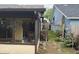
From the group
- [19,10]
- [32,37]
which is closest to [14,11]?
[19,10]

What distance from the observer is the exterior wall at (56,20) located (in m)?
1.89

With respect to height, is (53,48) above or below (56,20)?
below

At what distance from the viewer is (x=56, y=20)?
1.96 meters

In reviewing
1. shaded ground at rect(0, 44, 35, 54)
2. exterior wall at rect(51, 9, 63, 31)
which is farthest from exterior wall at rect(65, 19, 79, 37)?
shaded ground at rect(0, 44, 35, 54)

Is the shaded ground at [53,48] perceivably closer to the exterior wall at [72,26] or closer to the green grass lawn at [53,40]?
the green grass lawn at [53,40]

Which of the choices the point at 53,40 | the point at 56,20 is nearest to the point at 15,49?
the point at 53,40

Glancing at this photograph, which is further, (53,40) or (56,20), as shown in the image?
(56,20)

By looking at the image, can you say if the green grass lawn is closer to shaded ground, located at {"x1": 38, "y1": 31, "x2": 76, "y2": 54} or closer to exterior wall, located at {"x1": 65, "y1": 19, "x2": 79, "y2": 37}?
shaded ground, located at {"x1": 38, "y1": 31, "x2": 76, "y2": 54}

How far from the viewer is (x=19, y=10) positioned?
1820mm

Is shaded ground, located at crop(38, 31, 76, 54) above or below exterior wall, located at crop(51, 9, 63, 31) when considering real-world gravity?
below

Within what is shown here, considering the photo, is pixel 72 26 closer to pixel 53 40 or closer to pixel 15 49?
pixel 53 40

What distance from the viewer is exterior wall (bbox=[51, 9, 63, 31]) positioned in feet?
6.19

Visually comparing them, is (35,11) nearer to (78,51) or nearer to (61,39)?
(61,39)

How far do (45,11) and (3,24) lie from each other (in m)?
0.36
